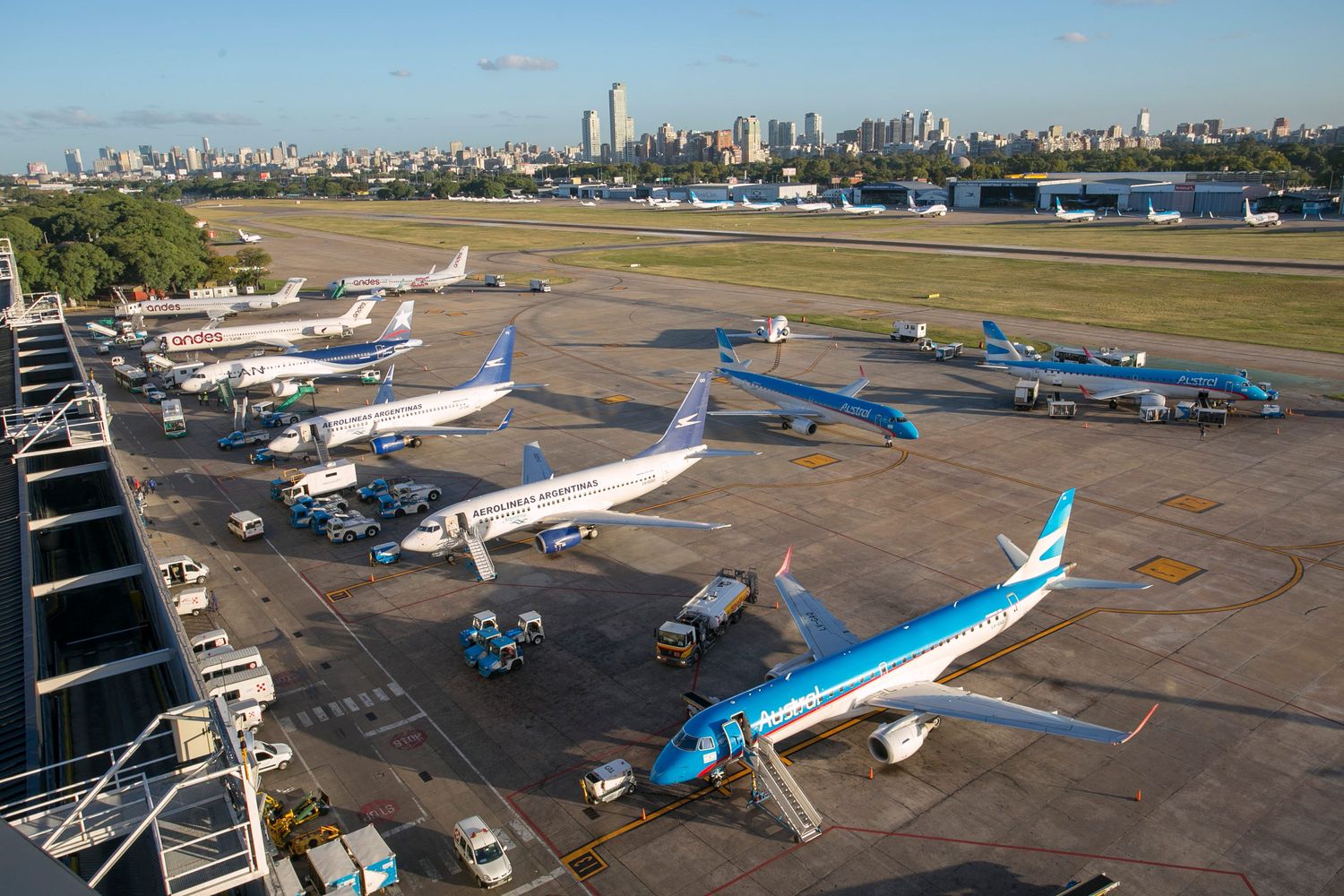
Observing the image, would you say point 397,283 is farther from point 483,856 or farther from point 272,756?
point 483,856

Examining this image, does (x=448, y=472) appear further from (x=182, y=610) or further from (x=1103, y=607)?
(x=1103, y=607)

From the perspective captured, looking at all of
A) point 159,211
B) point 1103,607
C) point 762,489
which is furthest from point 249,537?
point 159,211

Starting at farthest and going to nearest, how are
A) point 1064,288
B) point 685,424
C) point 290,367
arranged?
point 1064,288 → point 290,367 → point 685,424

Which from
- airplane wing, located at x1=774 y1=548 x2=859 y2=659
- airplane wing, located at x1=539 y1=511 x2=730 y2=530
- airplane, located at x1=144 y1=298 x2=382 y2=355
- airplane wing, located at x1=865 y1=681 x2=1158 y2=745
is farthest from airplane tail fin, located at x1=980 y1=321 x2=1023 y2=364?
airplane, located at x1=144 y1=298 x2=382 y2=355

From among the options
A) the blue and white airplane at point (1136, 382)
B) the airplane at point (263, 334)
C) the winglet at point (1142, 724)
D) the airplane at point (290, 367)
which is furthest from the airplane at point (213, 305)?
the winglet at point (1142, 724)

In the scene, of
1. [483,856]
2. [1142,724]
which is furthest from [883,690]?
[483,856]

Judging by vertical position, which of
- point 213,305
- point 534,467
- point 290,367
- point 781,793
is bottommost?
point 781,793

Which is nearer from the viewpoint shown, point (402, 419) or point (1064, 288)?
point (402, 419)
